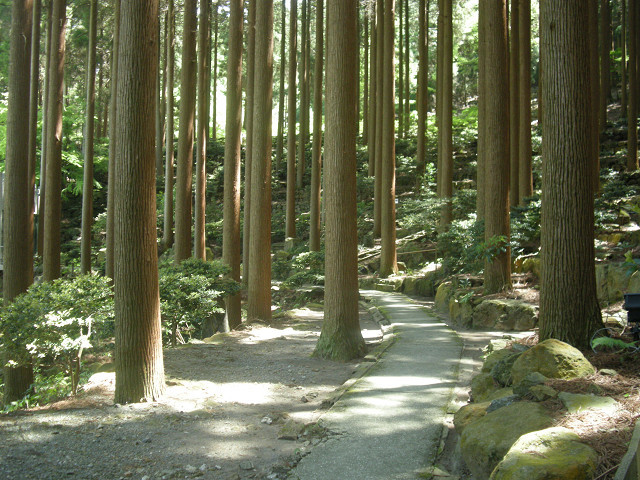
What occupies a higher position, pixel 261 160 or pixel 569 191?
pixel 261 160

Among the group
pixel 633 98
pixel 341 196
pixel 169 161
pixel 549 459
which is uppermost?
pixel 633 98

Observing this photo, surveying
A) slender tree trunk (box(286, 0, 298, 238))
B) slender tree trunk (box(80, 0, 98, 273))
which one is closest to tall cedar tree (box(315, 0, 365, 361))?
slender tree trunk (box(80, 0, 98, 273))

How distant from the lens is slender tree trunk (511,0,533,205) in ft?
57.0

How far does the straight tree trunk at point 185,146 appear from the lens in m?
14.8

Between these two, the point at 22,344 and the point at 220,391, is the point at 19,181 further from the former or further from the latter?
the point at 220,391

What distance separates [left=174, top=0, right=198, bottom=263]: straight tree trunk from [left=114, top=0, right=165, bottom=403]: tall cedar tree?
27.1ft

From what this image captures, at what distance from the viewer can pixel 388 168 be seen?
1902 centimetres

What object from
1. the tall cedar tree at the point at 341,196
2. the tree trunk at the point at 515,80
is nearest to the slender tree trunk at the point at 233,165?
the tall cedar tree at the point at 341,196

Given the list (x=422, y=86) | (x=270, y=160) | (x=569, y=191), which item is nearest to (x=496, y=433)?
(x=569, y=191)

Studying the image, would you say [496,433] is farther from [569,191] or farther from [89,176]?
[89,176]

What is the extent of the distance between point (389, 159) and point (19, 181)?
473 inches

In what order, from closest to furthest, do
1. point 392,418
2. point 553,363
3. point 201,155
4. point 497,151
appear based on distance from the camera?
point 553,363, point 392,418, point 497,151, point 201,155

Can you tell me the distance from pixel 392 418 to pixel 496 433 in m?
1.76

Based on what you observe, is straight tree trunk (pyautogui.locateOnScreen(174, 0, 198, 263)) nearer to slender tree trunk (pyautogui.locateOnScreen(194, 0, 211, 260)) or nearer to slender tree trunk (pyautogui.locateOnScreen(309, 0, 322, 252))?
slender tree trunk (pyautogui.locateOnScreen(194, 0, 211, 260))
